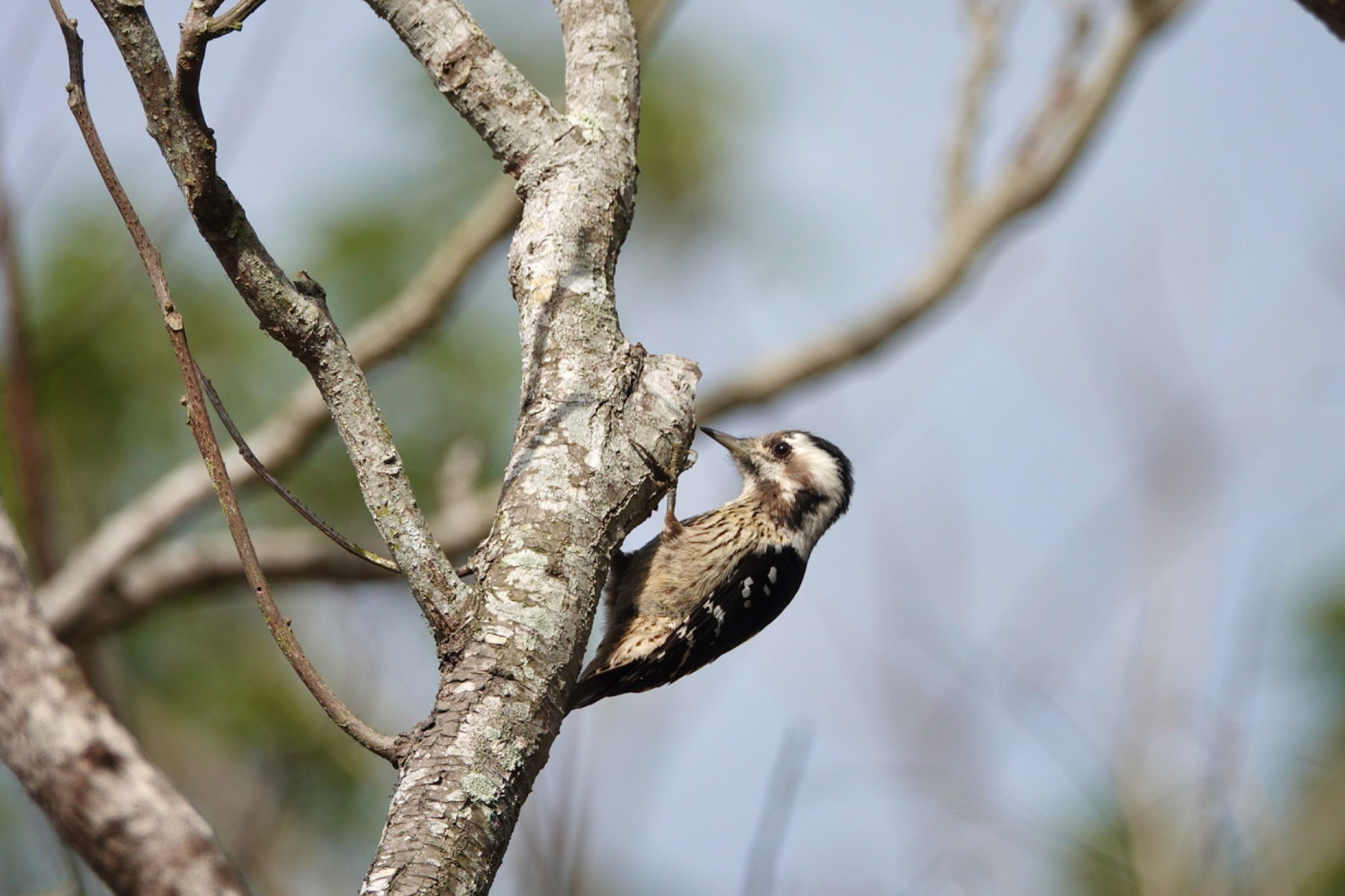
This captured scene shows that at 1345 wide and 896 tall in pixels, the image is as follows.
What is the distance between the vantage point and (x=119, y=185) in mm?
2084

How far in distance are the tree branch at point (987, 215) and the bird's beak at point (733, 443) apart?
3.31 feet

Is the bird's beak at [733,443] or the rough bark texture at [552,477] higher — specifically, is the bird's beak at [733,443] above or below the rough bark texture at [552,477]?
above

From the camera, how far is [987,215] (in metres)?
6.50

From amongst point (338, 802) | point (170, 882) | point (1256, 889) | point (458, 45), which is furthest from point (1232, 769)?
point (338, 802)

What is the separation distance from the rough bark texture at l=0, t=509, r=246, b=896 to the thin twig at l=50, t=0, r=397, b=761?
0.48 meters

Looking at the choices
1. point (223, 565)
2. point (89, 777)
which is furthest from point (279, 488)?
point (223, 565)

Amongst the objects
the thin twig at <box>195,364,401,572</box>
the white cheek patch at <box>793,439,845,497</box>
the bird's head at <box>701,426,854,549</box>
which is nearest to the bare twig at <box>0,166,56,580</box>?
the thin twig at <box>195,364,401,572</box>

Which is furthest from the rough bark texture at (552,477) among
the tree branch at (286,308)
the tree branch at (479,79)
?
the tree branch at (286,308)

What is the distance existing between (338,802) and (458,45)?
208 inches

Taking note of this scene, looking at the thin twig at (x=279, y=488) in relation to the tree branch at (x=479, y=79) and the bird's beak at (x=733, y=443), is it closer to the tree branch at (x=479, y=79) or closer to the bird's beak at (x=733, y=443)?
the tree branch at (x=479, y=79)

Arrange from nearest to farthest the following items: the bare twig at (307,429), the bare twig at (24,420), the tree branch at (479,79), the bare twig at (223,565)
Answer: the bare twig at (24,420) < the tree branch at (479,79) < the bare twig at (307,429) < the bare twig at (223,565)

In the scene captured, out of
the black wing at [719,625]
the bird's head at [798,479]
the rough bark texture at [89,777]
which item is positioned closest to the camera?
the rough bark texture at [89,777]

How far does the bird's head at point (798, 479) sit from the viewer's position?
5.09m

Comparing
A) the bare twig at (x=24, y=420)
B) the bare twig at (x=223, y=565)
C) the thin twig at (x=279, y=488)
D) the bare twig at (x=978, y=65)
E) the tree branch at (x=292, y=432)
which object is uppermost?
the bare twig at (x=978, y=65)
